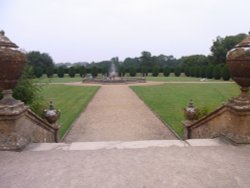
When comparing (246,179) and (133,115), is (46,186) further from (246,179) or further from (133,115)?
(133,115)

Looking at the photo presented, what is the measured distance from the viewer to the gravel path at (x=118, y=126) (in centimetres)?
1007

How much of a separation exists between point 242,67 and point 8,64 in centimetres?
340

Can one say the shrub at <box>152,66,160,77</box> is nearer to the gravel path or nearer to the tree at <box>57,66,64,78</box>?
the tree at <box>57,66,64,78</box>

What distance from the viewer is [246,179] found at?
3.58 metres

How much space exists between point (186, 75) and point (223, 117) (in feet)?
173

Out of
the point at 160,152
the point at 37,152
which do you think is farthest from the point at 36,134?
the point at 160,152

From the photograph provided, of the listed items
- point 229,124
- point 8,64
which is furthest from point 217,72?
point 8,64

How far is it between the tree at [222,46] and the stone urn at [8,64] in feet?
197

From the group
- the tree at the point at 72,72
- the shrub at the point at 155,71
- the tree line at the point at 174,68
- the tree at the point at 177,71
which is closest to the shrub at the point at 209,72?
the tree line at the point at 174,68

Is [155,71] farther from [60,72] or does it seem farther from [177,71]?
[60,72]

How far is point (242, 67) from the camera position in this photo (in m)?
4.84

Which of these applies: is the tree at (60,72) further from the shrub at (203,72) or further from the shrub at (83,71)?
the shrub at (203,72)

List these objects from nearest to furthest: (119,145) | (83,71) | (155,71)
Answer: (119,145) < (83,71) < (155,71)

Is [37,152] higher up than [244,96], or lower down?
lower down
